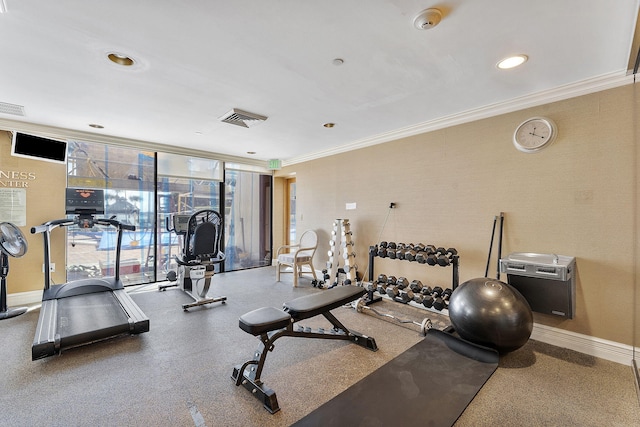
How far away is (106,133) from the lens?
4.36m

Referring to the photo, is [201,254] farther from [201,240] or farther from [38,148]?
[38,148]

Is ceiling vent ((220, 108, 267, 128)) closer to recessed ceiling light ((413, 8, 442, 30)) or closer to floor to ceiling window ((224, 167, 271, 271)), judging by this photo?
recessed ceiling light ((413, 8, 442, 30))

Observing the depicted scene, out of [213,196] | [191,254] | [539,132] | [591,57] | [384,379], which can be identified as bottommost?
[384,379]

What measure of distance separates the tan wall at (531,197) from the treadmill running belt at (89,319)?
3.38 metres

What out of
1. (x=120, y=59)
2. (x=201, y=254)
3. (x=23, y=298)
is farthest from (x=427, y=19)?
(x=23, y=298)

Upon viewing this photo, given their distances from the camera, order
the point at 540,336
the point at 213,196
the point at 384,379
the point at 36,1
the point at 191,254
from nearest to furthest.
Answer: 1. the point at 36,1
2. the point at 384,379
3. the point at 540,336
4. the point at 191,254
5. the point at 213,196

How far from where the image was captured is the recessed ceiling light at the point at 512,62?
2.25 m

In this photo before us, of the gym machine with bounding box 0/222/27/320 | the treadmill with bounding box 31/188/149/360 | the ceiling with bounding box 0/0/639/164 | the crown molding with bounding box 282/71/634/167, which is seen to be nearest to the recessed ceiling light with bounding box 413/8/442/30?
the ceiling with bounding box 0/0/639/164

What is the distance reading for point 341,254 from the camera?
16.2 feet

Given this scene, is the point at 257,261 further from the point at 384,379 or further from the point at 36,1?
the point at 36,1

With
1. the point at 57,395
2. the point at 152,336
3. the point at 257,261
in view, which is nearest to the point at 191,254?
the point at 152,336

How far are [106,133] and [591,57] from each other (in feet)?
18.9

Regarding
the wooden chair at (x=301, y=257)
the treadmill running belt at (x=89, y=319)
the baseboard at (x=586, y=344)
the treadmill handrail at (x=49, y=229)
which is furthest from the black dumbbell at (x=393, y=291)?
the treadmill handrail at (x=49, y=229)

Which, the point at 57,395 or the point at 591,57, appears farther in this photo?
the point at 591,57
